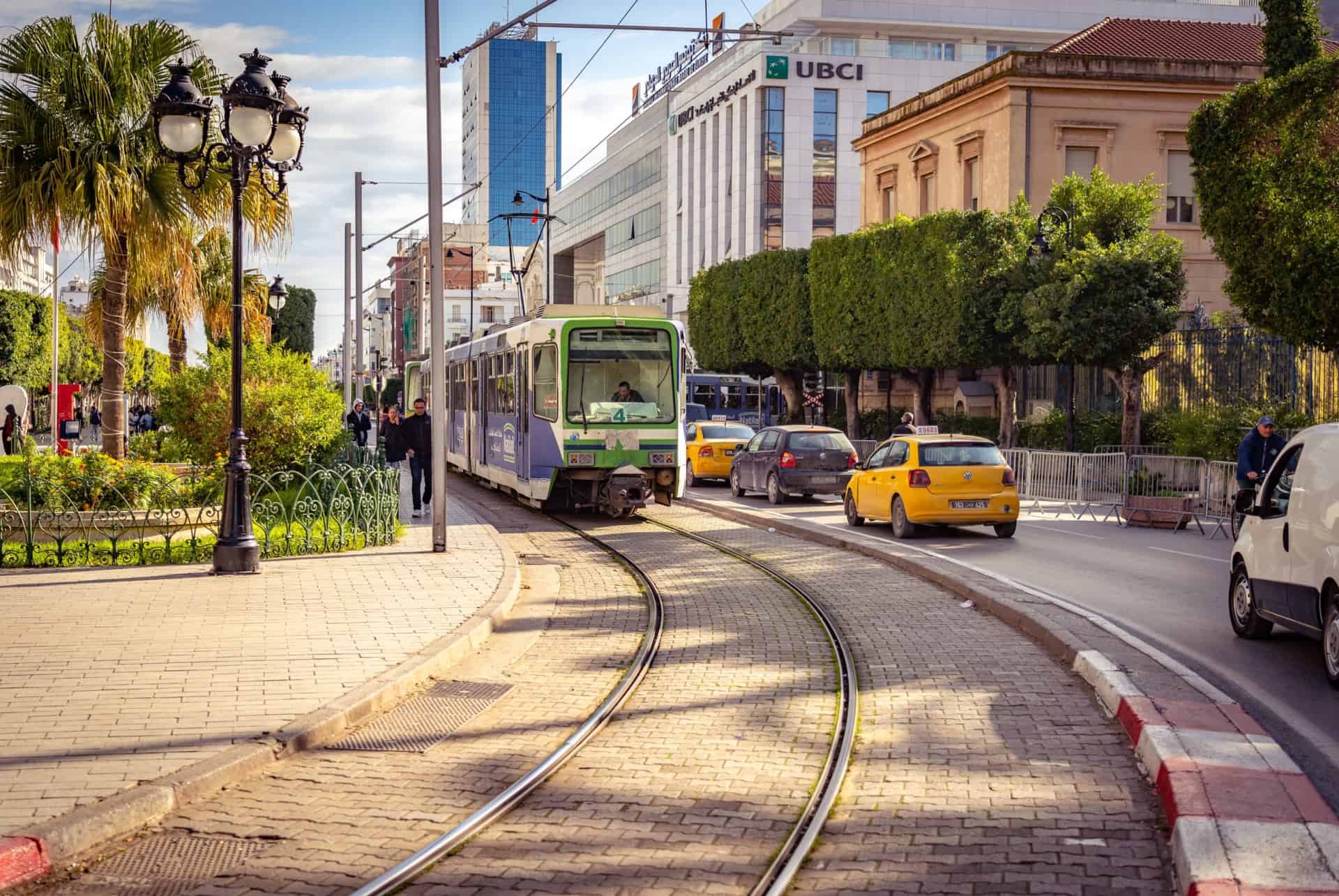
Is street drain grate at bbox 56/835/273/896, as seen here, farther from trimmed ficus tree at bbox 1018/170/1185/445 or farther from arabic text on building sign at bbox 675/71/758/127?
arabic text on building sign at bbox 675/71/758/127

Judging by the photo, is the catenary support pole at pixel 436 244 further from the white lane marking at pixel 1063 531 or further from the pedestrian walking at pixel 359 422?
the pedestrian walking at pixel 359 422

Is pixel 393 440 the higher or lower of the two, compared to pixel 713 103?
lower

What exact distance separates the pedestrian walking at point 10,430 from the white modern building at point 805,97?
43.4 m

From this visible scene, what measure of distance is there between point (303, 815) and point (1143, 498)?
63.8 feet

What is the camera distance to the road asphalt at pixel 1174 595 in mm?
8469

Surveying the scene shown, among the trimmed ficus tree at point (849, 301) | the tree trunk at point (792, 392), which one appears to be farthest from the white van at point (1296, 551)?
the tree trunk at point (792, 392)

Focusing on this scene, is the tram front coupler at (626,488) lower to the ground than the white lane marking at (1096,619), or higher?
higher

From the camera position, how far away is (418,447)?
23500mm

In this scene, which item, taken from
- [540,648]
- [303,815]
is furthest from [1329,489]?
[303,815]

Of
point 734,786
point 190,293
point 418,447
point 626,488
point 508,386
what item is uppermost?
point 190,293

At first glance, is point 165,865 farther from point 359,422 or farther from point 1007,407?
point 1007,407

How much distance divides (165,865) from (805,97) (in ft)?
235

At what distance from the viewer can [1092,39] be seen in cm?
4803

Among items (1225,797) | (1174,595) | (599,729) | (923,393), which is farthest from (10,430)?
(1225,797)
